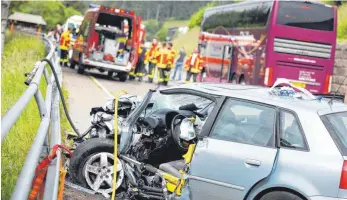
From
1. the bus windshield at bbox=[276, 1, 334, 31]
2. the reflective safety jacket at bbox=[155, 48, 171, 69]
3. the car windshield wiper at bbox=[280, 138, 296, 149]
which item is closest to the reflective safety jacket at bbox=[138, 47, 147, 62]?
the reflective safety jacket at bbox=[155, 48, 171, 69]

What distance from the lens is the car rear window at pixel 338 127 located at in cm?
519

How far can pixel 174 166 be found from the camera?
20.6 ft

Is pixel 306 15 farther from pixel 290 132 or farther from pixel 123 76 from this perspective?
pixel 290 132

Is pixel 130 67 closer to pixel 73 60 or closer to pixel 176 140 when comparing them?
pixel 73 60

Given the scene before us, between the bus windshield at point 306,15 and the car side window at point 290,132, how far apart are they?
12859 millimetres

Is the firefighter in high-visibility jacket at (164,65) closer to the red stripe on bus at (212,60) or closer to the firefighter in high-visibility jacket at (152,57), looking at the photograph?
the firefighter in high-visibility jacket at (152,57)

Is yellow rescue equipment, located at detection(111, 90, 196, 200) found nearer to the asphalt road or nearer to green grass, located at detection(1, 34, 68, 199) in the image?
green grass, located at detection(1, 34, 68, 199)

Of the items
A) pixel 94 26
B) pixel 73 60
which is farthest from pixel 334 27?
pixel 73 60

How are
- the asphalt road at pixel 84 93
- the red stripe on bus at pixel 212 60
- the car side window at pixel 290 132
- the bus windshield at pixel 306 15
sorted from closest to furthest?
the car side window at pixel 290 132, the asphalt road at pixel 84 93, the bus windshield at pixel 306 15, the red stripe on bus at pixel 212 60

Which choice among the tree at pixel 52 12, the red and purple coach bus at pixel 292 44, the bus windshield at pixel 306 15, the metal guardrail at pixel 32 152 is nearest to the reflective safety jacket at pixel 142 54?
the red and purple coach bus at pixel 292 44

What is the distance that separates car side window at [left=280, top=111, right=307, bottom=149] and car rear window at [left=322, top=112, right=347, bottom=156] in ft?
0.78

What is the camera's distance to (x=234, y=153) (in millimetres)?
5496

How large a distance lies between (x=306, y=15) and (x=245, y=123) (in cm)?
1313

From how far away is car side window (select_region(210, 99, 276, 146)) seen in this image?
5.50 meters
